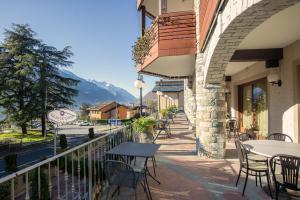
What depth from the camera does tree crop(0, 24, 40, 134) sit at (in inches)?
1062

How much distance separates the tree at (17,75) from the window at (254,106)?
25.0 metres

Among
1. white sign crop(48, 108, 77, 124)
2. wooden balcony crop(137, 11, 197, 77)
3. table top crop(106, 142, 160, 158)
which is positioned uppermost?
wooden balcony crop(137, 11, 197, 77)

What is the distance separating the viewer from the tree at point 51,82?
27.7 metres

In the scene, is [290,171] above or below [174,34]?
below

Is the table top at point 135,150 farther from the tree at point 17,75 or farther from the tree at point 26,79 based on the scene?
the tree at point 17,75

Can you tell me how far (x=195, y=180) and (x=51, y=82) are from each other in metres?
28.0

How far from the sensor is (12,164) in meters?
12.2

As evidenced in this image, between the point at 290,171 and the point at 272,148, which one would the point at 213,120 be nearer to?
the point at 272,148

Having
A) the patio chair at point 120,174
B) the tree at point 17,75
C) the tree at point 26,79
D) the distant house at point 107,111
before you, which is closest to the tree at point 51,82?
the tree at point 26,79

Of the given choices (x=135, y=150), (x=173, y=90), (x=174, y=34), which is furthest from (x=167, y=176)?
(x=173, y=90)

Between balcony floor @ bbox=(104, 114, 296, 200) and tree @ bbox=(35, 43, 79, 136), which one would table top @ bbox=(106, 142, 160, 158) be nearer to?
balcony floor @ bbox=(104, 114, 296, 200)

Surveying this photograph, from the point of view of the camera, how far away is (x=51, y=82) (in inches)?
1124

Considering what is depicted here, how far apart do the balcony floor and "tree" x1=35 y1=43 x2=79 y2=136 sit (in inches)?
999

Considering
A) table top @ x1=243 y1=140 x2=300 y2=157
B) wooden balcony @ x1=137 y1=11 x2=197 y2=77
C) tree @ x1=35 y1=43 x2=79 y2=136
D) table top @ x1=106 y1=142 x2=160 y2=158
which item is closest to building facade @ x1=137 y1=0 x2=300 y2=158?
wooden balcony @ x1=137 y1=11 x2=197 y2=77
